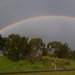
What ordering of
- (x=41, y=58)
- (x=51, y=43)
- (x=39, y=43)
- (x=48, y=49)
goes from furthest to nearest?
(x=51, y=43) < (x=48, y=49) < (x=39, y=43) < (x=41, y=58)

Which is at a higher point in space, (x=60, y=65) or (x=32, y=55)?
→ (x=32, y=55)

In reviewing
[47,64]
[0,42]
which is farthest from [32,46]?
[0,42]

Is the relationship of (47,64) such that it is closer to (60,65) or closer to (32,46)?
(60,65)

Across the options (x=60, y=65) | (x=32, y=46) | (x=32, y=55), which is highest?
(x=32, y=46)

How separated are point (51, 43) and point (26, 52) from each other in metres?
19.1

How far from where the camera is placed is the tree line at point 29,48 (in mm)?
47312

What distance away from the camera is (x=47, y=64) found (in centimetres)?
4534

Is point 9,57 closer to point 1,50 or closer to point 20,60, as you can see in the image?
point 20,60

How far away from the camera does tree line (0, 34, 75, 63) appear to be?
155ft

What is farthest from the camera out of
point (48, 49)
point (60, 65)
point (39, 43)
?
point (48, 49)

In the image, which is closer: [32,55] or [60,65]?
[60,65]

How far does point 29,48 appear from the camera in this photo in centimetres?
5388

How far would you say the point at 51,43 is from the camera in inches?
2682

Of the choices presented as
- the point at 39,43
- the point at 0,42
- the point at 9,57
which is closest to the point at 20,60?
the point at 9,57
